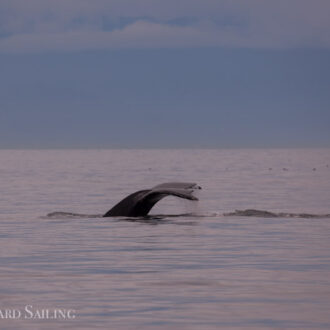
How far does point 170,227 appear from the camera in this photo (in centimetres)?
3175

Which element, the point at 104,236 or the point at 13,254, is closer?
the point at 13,254

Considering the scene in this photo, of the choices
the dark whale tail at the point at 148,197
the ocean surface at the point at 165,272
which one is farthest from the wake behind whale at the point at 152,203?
the ocean surface at the point at 165,272

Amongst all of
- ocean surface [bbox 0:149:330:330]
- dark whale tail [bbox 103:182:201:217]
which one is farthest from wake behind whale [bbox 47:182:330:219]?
ocean surface [bbox 0:149:330:330]

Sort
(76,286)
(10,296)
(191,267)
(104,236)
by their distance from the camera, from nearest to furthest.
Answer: (10,296) < (76,286) < (191,267) < (104,236)

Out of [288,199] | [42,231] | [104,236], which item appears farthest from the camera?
[288,199]

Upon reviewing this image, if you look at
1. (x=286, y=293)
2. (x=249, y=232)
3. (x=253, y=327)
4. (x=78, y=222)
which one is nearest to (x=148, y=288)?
(x=286, y=293)

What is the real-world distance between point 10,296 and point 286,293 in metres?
4.63

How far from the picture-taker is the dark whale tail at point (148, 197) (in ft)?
97.6

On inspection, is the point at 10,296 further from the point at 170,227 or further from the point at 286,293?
the point at 170,227

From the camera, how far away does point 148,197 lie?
32.6 meters

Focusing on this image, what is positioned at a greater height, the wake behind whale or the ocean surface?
the wake behind whale

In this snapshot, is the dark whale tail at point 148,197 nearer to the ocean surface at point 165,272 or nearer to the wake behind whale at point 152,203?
the wake behind whale at point 152,203

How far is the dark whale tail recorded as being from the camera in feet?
97.6

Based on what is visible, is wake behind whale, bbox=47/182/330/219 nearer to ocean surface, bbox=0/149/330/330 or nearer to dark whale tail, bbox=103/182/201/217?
dark whale tail, bbox=103/182/201/217
